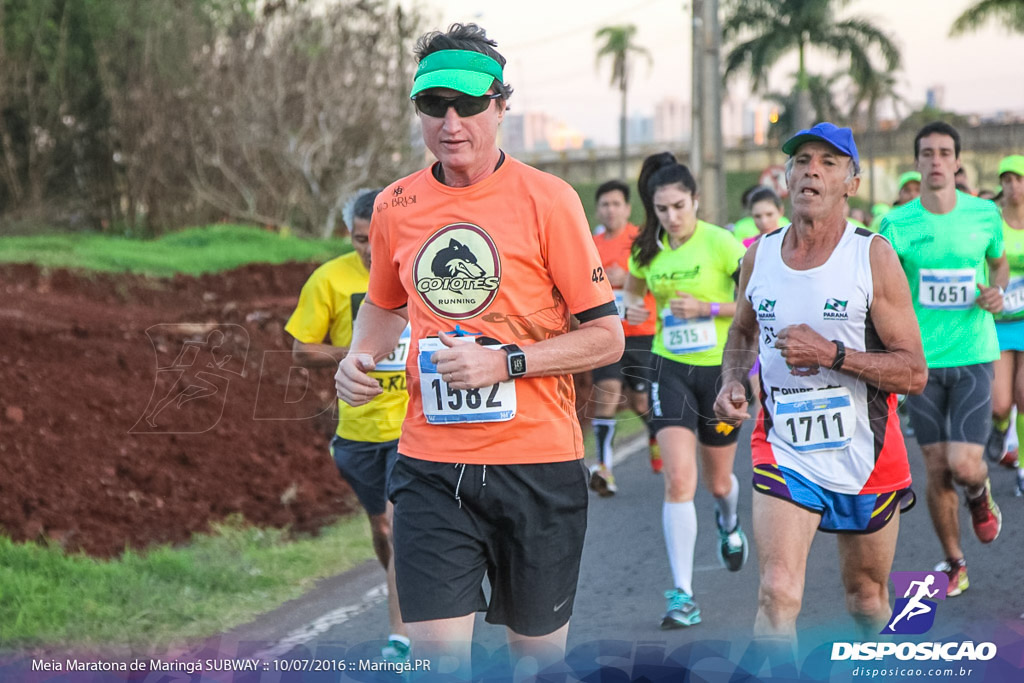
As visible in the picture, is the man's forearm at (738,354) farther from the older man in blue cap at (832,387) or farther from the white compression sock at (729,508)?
the white compression sock at (729,508)

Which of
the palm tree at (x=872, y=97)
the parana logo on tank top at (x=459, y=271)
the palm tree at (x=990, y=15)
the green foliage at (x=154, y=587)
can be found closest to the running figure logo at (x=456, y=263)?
the parana logo on tank top at (x=459, y=271)

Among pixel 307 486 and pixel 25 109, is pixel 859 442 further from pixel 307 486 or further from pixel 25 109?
pixel 25 109

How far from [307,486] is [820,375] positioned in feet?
19.0

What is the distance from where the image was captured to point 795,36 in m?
39.3

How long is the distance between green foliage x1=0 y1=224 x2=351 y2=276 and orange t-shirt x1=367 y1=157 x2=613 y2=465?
48.8ft

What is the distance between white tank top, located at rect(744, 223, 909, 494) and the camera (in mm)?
4312

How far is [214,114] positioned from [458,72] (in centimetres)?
2727

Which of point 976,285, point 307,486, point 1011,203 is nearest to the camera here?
point 976,285

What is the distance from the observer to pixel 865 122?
195ft

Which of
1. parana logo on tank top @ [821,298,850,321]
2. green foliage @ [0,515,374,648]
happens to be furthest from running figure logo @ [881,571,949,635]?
green foliage @ [0,515,374,648]

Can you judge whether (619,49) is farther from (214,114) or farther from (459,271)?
(459,271)

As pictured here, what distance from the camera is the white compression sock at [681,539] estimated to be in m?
6.12

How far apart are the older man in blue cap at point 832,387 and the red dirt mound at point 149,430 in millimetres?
3655

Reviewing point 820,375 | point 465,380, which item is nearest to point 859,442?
point 820,375
